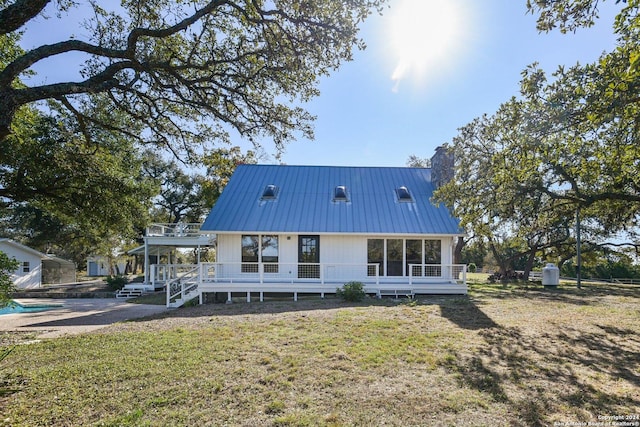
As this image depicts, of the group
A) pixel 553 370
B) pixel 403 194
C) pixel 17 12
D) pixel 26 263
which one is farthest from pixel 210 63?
pixel 26 263

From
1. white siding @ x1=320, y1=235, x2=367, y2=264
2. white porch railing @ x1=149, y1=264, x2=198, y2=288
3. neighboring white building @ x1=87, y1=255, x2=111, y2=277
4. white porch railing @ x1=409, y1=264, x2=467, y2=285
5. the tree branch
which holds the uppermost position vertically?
the tree branch

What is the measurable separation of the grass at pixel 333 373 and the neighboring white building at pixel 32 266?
21.9 m

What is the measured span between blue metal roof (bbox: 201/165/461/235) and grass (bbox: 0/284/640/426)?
6.43m

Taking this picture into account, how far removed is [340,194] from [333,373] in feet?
41.1

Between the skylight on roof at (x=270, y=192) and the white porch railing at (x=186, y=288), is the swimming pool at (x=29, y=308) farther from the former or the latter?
the skylight on roof at (x=270, y=192)

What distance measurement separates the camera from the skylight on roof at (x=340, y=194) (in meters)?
17.0

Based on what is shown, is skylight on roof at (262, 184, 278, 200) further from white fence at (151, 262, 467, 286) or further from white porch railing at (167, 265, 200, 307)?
white porch railing at (167, 265, 200, 307)

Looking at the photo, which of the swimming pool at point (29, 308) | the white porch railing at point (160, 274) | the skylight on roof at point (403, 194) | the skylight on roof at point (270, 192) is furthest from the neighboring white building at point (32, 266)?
the skylight on roof at point (403, 194)

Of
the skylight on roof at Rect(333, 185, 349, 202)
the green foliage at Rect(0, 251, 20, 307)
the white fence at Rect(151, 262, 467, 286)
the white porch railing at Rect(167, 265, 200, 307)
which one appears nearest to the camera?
the green foliage at Rect(0, 251, 20, 307)

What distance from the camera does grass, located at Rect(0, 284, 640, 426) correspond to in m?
4.09

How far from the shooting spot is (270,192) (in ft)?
56.5

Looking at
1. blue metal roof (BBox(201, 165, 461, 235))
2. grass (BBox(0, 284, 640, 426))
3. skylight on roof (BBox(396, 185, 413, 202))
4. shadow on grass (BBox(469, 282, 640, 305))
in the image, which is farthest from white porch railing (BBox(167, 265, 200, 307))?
shadow on grass (BBox(469, 282, 640, 305))

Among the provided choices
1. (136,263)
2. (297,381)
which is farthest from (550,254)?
(136,263)

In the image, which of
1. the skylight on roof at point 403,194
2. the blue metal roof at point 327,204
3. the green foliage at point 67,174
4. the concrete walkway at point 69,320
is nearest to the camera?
the green foliage at point 67,174
